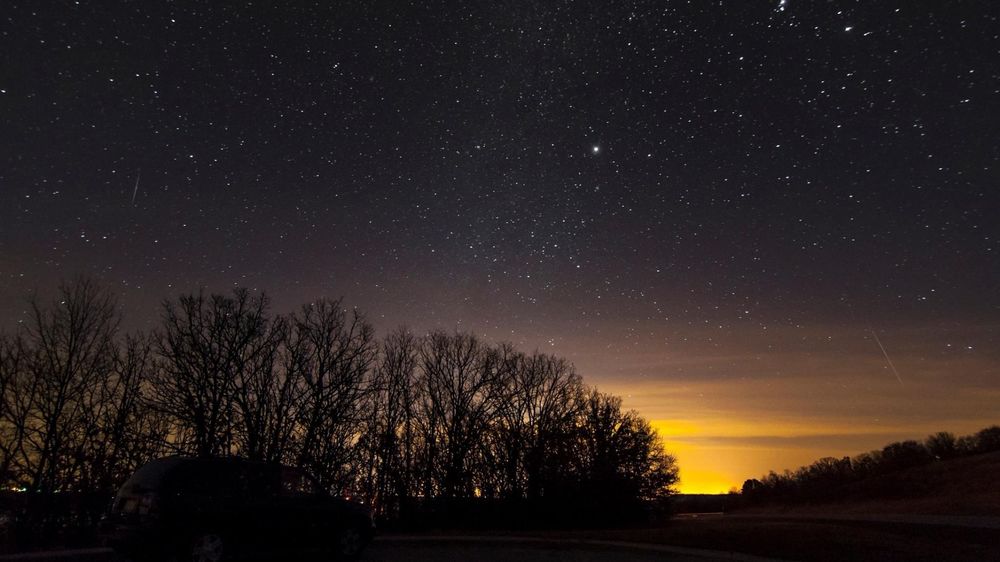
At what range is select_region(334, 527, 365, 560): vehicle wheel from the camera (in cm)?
1241

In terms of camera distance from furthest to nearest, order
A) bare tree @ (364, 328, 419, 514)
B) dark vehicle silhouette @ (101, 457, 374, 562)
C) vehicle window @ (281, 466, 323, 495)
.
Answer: bare tree @ (364, 328, 419, 514), vehicle window @ (281, 466, 323, 495), dark vehicle silhouette @ (101, 457, 374, 562)

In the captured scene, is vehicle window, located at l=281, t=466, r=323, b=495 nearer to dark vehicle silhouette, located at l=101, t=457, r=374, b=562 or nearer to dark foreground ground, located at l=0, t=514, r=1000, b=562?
dark vehicle silhouette, located at l=101, t=457, r=374, b=562

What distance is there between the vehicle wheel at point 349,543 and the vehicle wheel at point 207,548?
2.27m

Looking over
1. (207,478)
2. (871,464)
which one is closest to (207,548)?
(207,478)

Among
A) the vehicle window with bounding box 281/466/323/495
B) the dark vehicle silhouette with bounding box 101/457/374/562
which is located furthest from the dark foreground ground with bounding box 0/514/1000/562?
the vehicle window with bounding box 281/466/323/495

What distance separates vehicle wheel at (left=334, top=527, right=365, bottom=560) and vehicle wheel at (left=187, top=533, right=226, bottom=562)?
2.27m

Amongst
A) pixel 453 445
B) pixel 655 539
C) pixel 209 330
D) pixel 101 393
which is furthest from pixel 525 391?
pixel 655 539

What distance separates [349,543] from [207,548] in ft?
9.06

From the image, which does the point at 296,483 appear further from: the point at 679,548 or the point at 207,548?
the point at 679,548

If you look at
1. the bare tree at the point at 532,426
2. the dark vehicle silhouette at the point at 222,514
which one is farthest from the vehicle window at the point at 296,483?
the bare tree at the point at 532,426

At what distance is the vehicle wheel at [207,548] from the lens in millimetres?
10422

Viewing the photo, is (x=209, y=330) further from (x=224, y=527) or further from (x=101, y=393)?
(x=224, y=527)

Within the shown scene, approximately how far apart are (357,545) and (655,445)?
51.0 m

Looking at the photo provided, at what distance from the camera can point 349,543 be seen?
1253 centimetres
